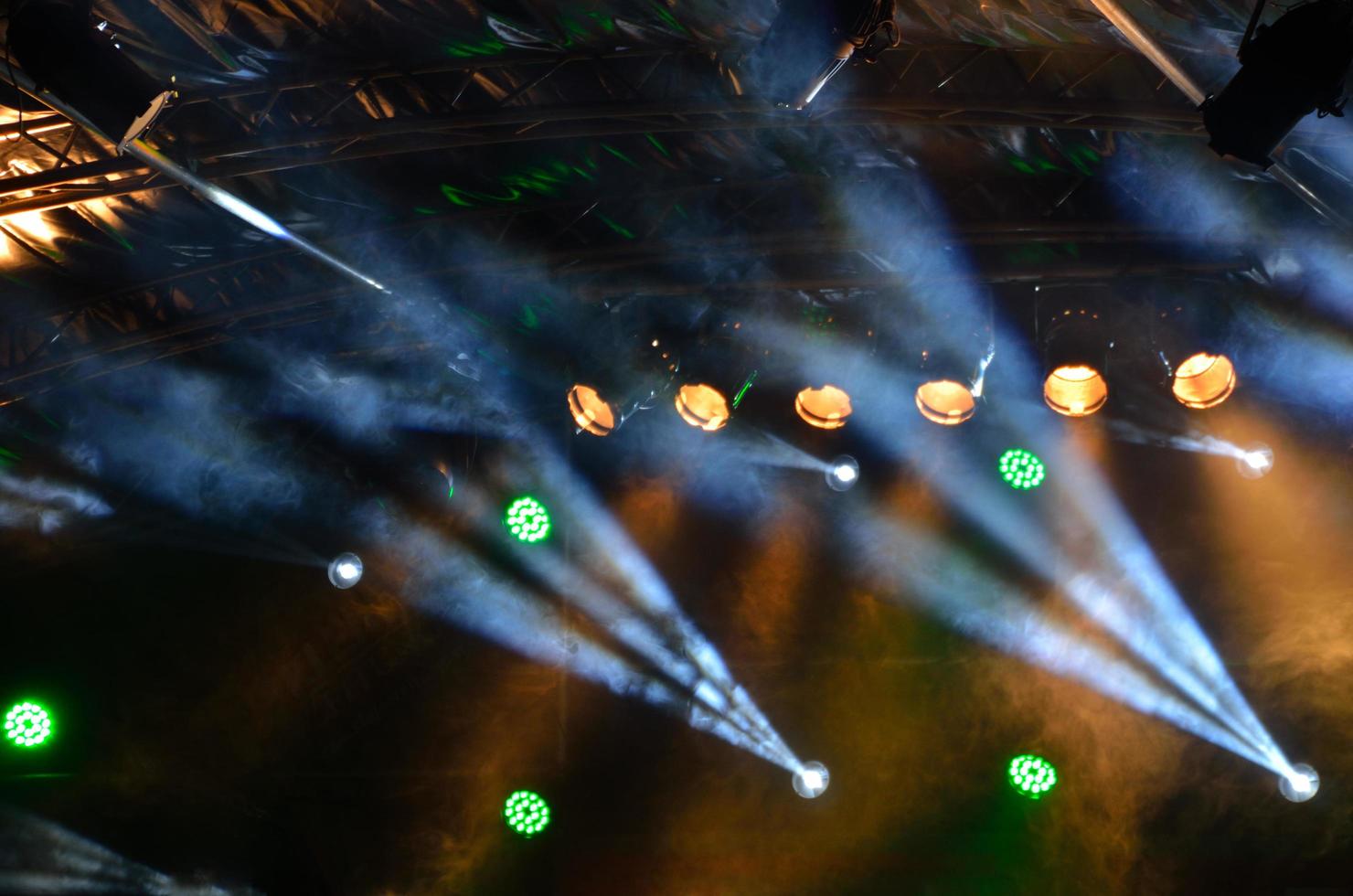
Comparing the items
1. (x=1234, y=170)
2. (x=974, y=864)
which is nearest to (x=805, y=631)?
(x=974, y=864)

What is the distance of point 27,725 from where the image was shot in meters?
7.48

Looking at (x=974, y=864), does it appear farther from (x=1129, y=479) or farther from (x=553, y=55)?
(x=553, y=55)

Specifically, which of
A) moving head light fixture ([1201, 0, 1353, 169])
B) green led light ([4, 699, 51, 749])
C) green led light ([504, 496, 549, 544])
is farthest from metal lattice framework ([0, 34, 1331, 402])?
green led light ([4, 699, 51, 749])

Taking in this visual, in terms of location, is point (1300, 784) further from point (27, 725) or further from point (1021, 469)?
point (27, 725)

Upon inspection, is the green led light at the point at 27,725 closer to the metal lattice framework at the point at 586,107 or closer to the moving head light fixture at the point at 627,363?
the metal lattice framework at the point at 586,107

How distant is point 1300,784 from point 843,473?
3.32m

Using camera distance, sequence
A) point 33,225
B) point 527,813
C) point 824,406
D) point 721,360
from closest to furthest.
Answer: point 33,225, point 721,360, point 824,406, point 527,813

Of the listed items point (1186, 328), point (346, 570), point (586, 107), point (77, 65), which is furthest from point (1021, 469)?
point (77, 65)

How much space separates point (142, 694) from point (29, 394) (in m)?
2.33

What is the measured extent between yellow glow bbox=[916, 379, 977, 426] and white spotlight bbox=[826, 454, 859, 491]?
86 centimetres

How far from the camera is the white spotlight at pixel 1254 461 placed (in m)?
6.47

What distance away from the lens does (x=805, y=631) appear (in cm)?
690

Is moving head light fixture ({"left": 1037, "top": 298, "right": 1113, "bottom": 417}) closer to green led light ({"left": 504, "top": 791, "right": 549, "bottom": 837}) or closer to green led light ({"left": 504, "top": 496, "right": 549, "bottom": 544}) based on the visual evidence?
green led light ({"left": 504, "top": 496, "right": 549, "bottom": 544})

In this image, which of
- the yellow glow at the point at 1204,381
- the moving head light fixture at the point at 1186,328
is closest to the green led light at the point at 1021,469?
the yellow glow at the point at 1204,381
